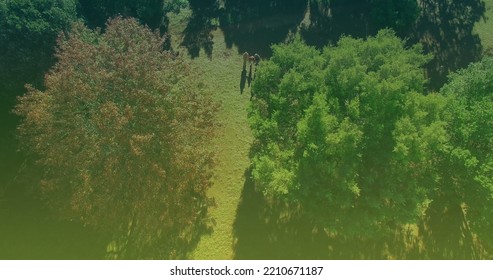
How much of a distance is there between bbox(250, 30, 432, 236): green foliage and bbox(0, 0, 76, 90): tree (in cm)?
1697

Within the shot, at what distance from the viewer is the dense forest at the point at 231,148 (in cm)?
2627

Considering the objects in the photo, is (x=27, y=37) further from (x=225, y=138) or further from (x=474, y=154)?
(x=474, y=154)

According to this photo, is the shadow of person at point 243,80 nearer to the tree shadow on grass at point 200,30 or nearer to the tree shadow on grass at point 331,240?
the tree shadow on grass at point 200,30

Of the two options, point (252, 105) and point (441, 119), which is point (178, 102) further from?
point (441, 119)

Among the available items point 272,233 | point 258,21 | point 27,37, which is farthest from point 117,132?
point 258,21

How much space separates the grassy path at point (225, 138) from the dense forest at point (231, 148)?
0.17 m

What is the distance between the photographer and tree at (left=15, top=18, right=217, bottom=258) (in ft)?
88.7

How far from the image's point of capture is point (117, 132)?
26594mm

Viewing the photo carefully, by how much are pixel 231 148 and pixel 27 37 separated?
18.0 m

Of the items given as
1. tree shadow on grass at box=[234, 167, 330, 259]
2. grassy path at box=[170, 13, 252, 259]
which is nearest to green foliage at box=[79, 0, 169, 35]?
grassy path at box=[170, 13, 252, 259]

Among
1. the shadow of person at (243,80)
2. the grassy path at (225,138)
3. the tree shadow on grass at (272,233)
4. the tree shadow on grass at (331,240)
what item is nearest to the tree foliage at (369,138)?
the tree shadow on grass at (331,240)

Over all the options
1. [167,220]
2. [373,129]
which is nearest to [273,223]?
[167,220]

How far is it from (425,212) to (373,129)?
1172 centimetres

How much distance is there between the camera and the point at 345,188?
997 inches
